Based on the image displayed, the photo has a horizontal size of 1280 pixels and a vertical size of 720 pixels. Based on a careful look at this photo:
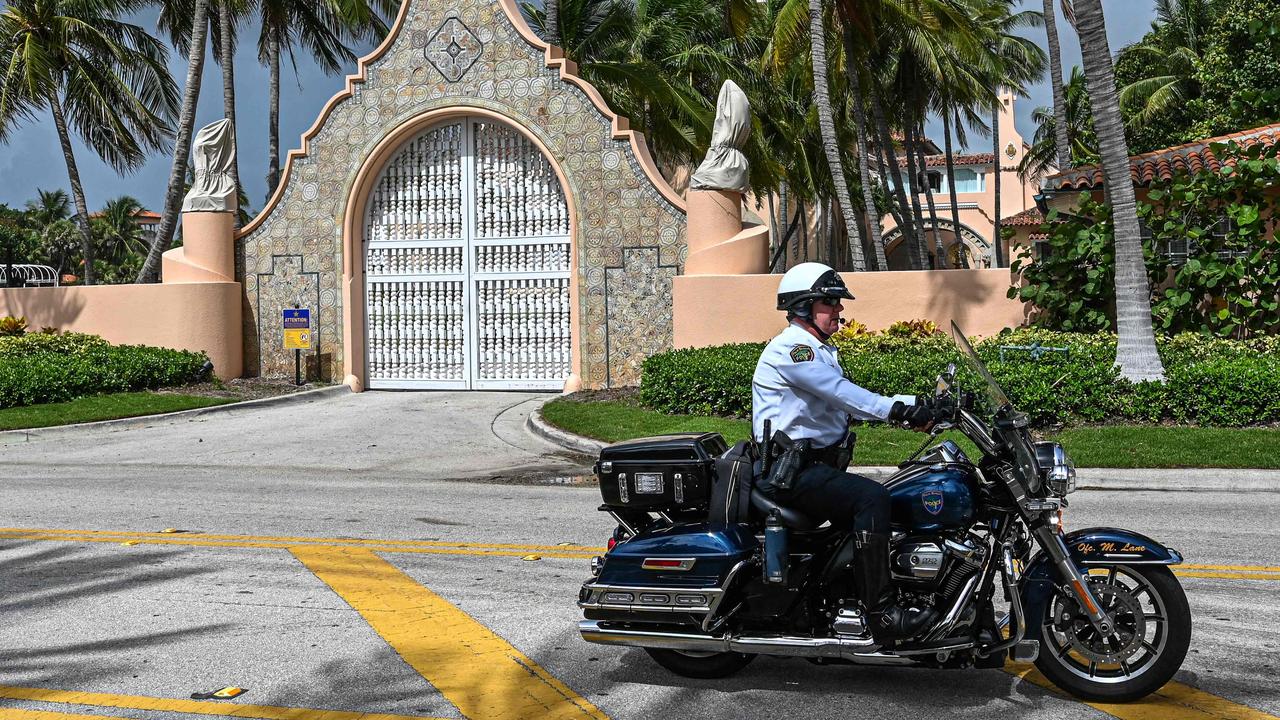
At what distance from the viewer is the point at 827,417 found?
5.03m

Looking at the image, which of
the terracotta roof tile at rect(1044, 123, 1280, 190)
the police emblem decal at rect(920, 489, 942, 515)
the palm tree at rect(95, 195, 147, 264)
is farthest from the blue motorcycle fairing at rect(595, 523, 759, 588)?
the palm tree at rect(95, 195, 147, 264)

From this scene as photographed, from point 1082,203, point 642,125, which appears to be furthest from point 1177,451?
point 642,125

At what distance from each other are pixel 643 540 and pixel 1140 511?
6.12 metres

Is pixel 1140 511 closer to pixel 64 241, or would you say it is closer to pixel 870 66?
pixel 870 66

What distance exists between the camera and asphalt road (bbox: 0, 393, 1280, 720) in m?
4.88

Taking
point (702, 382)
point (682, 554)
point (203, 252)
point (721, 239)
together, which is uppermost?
point (203, 252)

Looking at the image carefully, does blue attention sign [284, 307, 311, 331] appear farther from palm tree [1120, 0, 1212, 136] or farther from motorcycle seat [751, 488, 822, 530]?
palm tree [1120, 0, 1212, 136]

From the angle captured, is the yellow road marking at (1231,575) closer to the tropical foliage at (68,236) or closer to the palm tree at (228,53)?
the palm tree at (228,53)

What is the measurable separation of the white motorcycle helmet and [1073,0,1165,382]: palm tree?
10480mm

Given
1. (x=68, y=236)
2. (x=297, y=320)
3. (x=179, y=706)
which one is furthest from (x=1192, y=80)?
(x=68, y=236)

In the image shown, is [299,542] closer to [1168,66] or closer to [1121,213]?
[1121,213]

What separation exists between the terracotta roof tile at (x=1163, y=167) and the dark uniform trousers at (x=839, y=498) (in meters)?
14.8

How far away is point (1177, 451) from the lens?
12.0m

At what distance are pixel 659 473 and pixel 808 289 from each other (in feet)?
3.45
